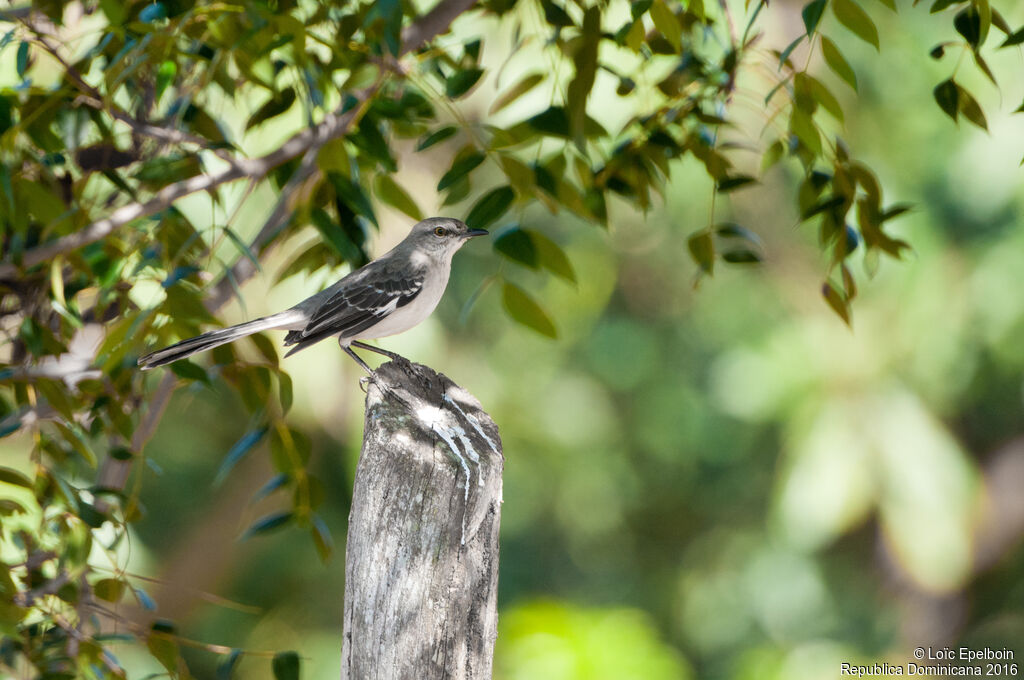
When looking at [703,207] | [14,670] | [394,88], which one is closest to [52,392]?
[14,670]

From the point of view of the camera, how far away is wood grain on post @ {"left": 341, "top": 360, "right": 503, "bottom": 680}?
6.16ft

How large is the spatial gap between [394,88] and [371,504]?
1.89m

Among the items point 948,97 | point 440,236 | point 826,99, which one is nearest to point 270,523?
point 440,236

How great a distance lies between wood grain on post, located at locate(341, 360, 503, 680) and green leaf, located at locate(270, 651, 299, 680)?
0.75 meters

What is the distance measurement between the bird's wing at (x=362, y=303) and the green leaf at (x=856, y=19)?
5.15 ft

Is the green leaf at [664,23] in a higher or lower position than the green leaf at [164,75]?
lower

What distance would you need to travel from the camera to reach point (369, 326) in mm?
3059

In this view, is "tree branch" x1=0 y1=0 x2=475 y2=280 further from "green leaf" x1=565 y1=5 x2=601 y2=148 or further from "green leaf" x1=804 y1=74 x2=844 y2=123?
"green leaf" x1=804 y1=74 x2=844 y2=123

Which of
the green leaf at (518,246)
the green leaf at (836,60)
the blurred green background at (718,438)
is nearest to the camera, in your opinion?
the green leaf at (836,60)

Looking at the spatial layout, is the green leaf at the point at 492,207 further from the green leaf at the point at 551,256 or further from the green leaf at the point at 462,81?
the green leaf at the point at 462,81

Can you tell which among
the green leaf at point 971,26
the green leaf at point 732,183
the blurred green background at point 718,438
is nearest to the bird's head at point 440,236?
the green leaf at point 732,183

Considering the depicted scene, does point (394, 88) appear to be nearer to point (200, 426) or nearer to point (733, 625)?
point (200, 426)

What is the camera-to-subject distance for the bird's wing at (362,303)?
3.03 m

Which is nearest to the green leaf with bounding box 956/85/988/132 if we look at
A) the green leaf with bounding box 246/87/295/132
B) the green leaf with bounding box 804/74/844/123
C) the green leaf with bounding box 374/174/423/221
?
the green leaf with bounding box 804/74/844/123
